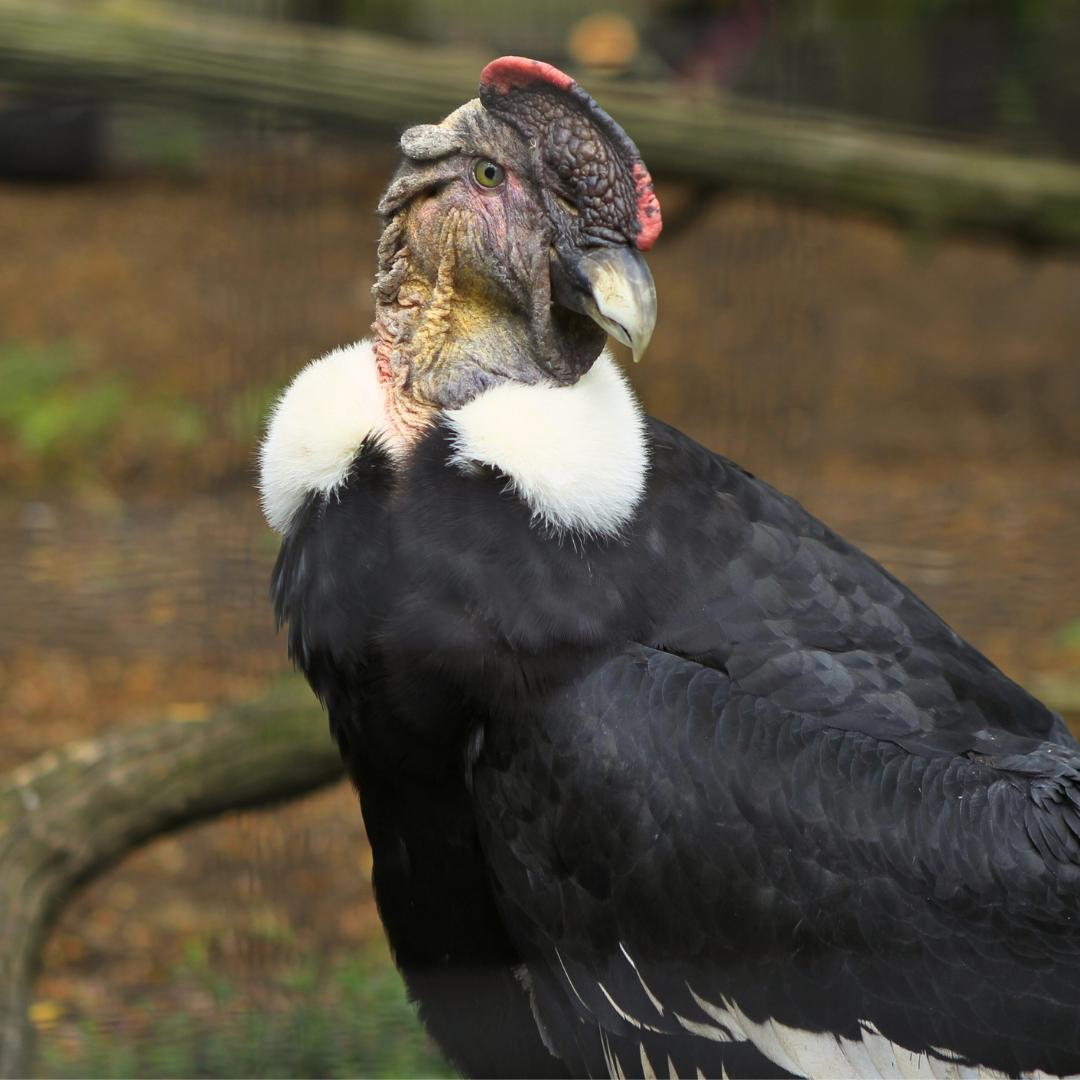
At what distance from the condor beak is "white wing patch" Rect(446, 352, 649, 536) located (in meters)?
0.13

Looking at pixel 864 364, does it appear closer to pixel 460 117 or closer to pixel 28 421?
pixel 28 421

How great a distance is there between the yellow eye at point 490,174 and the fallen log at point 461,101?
827 mm

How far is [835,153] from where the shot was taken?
3.78m

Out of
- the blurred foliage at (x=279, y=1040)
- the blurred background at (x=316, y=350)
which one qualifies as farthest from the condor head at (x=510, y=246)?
the blurred foliage at (x=279, y=1040)

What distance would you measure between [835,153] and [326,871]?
8.06 feet

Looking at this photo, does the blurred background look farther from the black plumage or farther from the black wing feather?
the black wing feather

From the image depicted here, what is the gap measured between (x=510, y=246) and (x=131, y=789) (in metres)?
1.65

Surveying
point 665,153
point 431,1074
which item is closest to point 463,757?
point 431,1074

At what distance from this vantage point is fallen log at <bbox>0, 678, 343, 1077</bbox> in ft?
8.59

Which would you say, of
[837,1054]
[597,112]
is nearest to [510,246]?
[597,112]

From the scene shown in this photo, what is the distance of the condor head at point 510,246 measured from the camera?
1613 millimetres

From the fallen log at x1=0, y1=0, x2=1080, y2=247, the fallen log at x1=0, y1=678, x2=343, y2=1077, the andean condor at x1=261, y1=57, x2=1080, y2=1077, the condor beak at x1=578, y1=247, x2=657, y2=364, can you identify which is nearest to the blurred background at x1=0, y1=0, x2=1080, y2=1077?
the fallen log at x1=0, y1=0, x2=1080, y2=247

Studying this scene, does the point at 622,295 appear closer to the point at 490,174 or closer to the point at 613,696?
the point at 490,174

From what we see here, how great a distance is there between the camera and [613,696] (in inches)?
61.9
